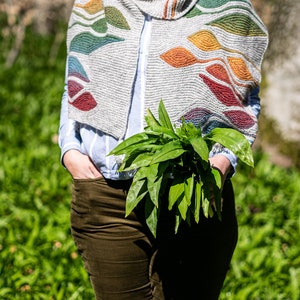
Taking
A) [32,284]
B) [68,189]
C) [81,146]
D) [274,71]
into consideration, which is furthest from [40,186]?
[81,146]

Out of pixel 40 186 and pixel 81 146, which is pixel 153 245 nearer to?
pixel 81 146

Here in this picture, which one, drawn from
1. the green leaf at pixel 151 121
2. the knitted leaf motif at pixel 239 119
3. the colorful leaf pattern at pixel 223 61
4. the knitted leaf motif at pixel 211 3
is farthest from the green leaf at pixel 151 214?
the knitted leaf motif at pixel 211 3

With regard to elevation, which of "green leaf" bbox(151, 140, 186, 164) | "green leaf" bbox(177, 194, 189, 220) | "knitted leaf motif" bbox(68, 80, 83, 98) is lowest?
"green leaf" bbox(177, 194, 189, 220)

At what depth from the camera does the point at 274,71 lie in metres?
5.98

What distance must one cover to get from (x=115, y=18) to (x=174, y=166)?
61 cm

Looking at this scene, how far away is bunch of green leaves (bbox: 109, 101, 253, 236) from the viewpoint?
1958 mm

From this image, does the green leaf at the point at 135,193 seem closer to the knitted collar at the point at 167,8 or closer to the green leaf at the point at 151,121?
the green leaf at the point at 151,121

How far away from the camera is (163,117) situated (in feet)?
6.74

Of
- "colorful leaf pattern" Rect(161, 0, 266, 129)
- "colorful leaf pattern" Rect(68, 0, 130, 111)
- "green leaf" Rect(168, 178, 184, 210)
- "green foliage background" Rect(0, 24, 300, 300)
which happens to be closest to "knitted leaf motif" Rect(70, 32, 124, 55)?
"colorful leaf pattern" Rect(68, 0, 130, 111)

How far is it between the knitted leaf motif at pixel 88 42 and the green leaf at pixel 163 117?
329mm

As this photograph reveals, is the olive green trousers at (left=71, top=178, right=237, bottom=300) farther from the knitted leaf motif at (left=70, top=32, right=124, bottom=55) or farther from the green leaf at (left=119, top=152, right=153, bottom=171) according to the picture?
the knitted leaf motif at (left=70, top=32, right=124, bottom=55)

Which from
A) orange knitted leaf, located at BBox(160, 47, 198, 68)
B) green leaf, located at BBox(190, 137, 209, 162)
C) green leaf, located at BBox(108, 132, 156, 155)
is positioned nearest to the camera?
green leaf, located at BBox(190, 137, 209, 162)

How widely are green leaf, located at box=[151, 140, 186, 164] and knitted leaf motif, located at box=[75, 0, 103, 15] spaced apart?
0.66 metres

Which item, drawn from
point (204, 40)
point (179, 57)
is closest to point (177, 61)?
point (179, 57)
